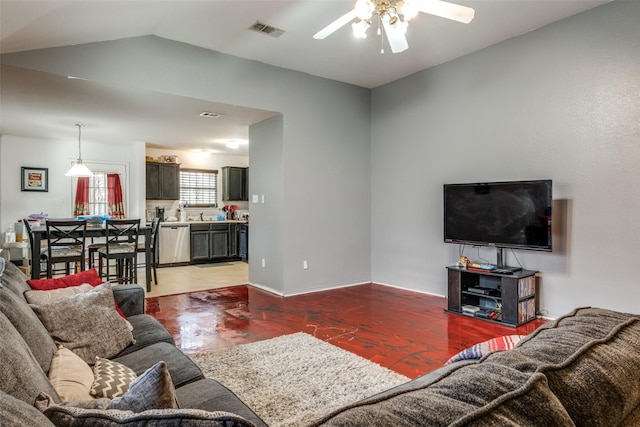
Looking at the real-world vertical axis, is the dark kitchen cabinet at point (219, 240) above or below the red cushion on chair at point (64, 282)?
below

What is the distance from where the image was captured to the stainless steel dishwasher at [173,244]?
7512mm

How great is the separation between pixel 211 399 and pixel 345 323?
2.62 meters

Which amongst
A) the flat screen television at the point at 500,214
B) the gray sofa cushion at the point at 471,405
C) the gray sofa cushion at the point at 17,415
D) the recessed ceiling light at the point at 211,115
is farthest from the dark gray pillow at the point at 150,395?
the recessed ceiling light at the point at 211,115

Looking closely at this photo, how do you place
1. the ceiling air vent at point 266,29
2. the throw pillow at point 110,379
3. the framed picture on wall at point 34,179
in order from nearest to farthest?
the throw pillow at point 110,379 → the ceiling air vent at point 266,29 → the framed picture on wall at point 34,179

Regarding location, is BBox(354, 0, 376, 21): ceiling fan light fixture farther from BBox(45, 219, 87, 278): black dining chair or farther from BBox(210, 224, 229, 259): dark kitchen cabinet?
BBox(210, 224, 229, 259): dark kitchen cabinet

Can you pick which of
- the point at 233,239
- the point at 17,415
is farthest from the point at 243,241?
the point at 17,415

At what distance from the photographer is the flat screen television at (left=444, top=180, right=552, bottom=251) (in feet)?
12.3

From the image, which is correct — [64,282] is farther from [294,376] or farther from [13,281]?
[294,376]

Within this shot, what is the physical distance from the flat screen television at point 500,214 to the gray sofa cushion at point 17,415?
13.2 ft

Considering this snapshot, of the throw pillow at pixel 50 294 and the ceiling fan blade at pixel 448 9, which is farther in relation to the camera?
the ceiling fan blade at pixel 448 9

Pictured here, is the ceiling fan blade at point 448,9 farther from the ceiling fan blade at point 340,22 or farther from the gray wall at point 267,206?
the gray wall at point 267,206

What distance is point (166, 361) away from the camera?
1.84 meters

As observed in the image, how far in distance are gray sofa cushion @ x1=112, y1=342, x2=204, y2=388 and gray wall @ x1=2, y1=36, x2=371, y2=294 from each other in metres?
2.99

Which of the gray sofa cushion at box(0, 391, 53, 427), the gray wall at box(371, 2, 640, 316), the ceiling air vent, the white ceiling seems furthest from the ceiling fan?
the gray sofa cushion at box(0, 391, 53, 427)
